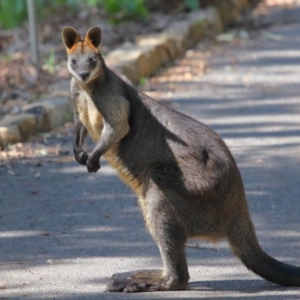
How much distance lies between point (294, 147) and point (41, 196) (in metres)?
2.42

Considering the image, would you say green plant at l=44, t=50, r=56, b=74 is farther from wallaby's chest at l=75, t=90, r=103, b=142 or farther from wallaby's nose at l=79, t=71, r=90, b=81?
wallaby's nose at l=79, t=71, r=90, b=81

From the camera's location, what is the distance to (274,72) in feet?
→ 34.3

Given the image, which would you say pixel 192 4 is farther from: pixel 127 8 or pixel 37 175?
pixel 37 175

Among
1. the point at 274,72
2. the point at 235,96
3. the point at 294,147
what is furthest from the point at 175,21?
the point at 294,147

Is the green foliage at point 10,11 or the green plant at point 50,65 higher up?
the green foliage at point 10,11

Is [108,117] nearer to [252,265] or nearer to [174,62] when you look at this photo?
[252,265]

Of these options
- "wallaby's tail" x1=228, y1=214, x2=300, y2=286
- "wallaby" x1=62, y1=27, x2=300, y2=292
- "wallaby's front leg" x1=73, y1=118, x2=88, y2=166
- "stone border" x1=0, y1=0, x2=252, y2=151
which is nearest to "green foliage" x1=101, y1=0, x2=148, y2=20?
"stone border" x1=0, y1=0, x2=252, y2=151

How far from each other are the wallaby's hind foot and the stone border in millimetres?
3079

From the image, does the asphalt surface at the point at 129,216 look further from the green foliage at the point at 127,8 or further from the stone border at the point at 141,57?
the green foliage at the point at 127,8

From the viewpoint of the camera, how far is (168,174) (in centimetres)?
464

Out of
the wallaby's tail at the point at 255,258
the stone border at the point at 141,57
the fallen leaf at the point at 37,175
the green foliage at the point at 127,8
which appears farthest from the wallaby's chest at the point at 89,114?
the green foliage at the point at 127,8

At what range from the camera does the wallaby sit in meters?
4.54

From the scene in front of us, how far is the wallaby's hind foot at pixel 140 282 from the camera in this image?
182 inches

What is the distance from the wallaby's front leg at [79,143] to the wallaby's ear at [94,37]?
516 mm
